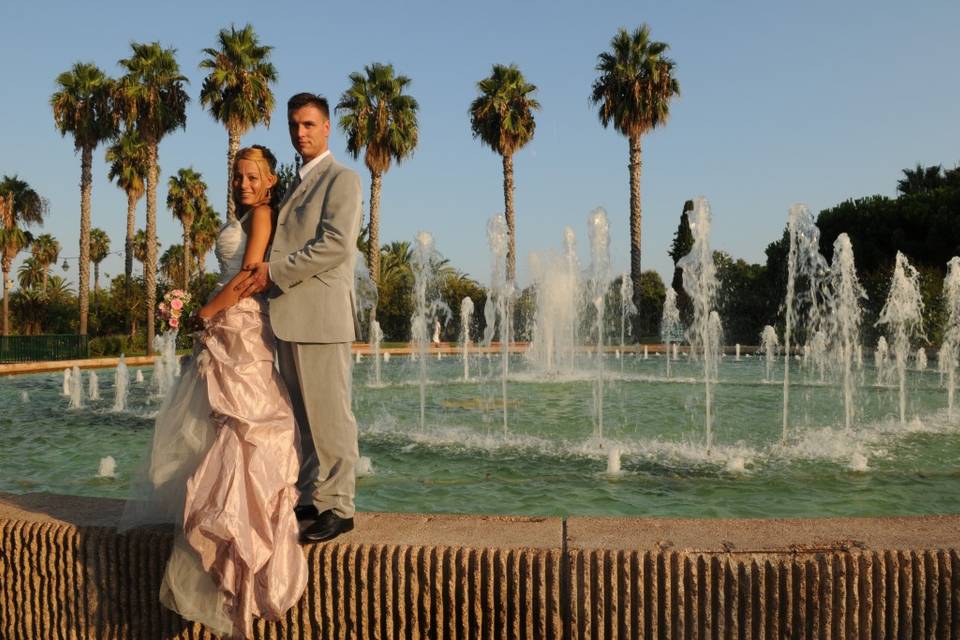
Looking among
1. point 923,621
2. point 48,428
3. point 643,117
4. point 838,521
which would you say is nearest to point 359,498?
point 838,521

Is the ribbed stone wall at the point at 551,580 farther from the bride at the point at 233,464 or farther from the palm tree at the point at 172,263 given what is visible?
the palm tree at the point at 172,263

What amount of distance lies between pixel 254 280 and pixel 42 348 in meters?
24.8

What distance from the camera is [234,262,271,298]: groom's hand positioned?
9.09 ft

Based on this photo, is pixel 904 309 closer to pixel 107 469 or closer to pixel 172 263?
pixel 107 469

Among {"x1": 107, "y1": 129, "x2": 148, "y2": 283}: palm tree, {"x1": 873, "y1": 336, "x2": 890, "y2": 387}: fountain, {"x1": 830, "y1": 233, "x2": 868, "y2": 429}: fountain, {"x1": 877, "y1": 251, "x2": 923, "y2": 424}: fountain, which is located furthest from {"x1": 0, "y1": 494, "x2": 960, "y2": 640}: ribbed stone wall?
{"x1": 107, "y1": 129, "x2": 148, "y2": 283}: palm tree

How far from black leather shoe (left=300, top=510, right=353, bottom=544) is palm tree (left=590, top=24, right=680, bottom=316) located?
2824 centimetres


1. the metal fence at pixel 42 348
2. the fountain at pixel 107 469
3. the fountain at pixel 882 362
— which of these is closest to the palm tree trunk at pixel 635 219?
the fountain at pixel 882 362

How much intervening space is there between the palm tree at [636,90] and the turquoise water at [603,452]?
1847cm

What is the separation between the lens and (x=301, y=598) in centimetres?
255

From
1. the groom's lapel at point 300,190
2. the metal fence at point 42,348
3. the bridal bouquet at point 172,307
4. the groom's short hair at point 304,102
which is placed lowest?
the metal fence at point 42,348

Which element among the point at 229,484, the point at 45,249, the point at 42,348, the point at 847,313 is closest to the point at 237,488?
the point at 229,484

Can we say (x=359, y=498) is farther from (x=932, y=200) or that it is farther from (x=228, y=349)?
A: (x=932, y=200)

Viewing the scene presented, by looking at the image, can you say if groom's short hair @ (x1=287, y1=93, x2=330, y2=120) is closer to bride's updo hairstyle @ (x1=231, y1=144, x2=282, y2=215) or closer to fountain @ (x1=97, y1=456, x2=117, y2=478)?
bride's updo hairstyle @ (x1=231, y1=144, x2=282, y2=215)

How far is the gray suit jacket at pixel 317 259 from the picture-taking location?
2760mm
